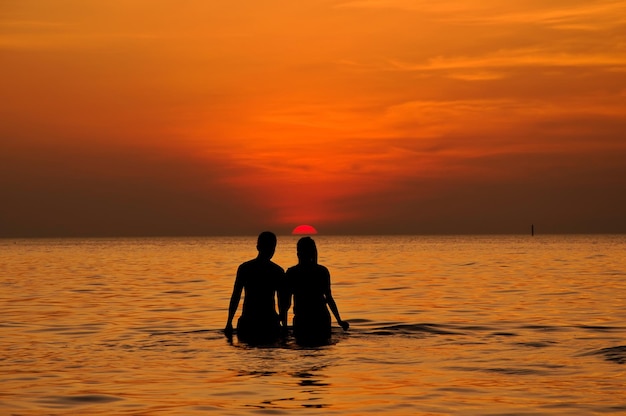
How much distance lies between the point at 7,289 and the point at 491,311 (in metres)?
21.7

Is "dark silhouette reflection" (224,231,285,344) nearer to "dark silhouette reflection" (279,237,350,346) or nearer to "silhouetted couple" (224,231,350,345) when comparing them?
"silhouetted couple" (224,231,350,345)

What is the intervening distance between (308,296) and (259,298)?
3.29ft

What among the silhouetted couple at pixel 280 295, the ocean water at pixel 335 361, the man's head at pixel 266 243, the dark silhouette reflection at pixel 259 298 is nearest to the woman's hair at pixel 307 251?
the silhouetted couple at pixel 280 295

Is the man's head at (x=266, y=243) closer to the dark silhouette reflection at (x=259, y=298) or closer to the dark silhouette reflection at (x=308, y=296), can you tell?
the dark silhouette reflection at (x=259, y=298)

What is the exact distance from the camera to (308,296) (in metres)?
18.0

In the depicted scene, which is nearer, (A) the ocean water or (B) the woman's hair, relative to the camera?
(A) the ocean water

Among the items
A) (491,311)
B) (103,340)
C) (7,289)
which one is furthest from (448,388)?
(7,289)

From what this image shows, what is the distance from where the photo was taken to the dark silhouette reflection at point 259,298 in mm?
17594

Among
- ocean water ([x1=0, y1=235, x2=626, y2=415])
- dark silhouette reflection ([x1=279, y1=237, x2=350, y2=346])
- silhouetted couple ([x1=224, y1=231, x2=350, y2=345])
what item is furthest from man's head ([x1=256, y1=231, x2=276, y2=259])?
ocean water ([x1=0, y1=235, x2=626, y2=415])

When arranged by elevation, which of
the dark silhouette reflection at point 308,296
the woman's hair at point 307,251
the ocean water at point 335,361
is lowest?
the ocean water at point 335,361

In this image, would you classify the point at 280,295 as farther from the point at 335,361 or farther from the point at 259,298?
the point at 335,361

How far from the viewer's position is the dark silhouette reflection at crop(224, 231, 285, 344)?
1759 centimetres

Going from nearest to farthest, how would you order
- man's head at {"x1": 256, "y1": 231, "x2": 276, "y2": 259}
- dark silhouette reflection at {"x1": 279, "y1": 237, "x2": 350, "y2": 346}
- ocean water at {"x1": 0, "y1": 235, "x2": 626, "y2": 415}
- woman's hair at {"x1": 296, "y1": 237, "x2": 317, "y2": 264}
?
ocean water at {"x1": 0, "y1": 235, "x2": 626, "y2": 415} < man's head at {"x1": 256, "y1": 231, "x2": 276, "y2": 259} < woman's hair at {"x1": 296, "y1": 237, "x2": 317, "y2": 264} < dark silhouette reflection at {"x1": 279, "y1": 237, "x2": 350, "y2": 346}

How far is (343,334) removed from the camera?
20234mm
